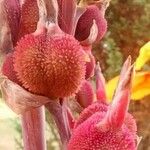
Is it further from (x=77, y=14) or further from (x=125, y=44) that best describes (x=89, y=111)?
(x=125, y=44)

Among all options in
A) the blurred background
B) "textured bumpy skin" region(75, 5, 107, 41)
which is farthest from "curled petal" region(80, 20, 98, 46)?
the blurred background

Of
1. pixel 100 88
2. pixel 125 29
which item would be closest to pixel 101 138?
pixel 100 88

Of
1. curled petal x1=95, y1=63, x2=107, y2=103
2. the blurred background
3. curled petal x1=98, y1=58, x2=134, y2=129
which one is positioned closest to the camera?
curled petal x1=98, y1=58, x2=134, y2=129

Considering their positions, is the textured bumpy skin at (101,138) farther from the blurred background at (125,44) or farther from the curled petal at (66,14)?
the blurred background at (125,44)

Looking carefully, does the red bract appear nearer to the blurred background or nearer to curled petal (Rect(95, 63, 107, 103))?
curled petal (Rect(95, 63, 107, 103))

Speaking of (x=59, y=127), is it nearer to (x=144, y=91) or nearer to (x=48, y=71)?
(x=48, y=71)

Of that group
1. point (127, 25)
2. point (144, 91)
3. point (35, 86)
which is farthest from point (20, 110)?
point (127, 25)

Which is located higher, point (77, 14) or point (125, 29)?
point (77, 14)
